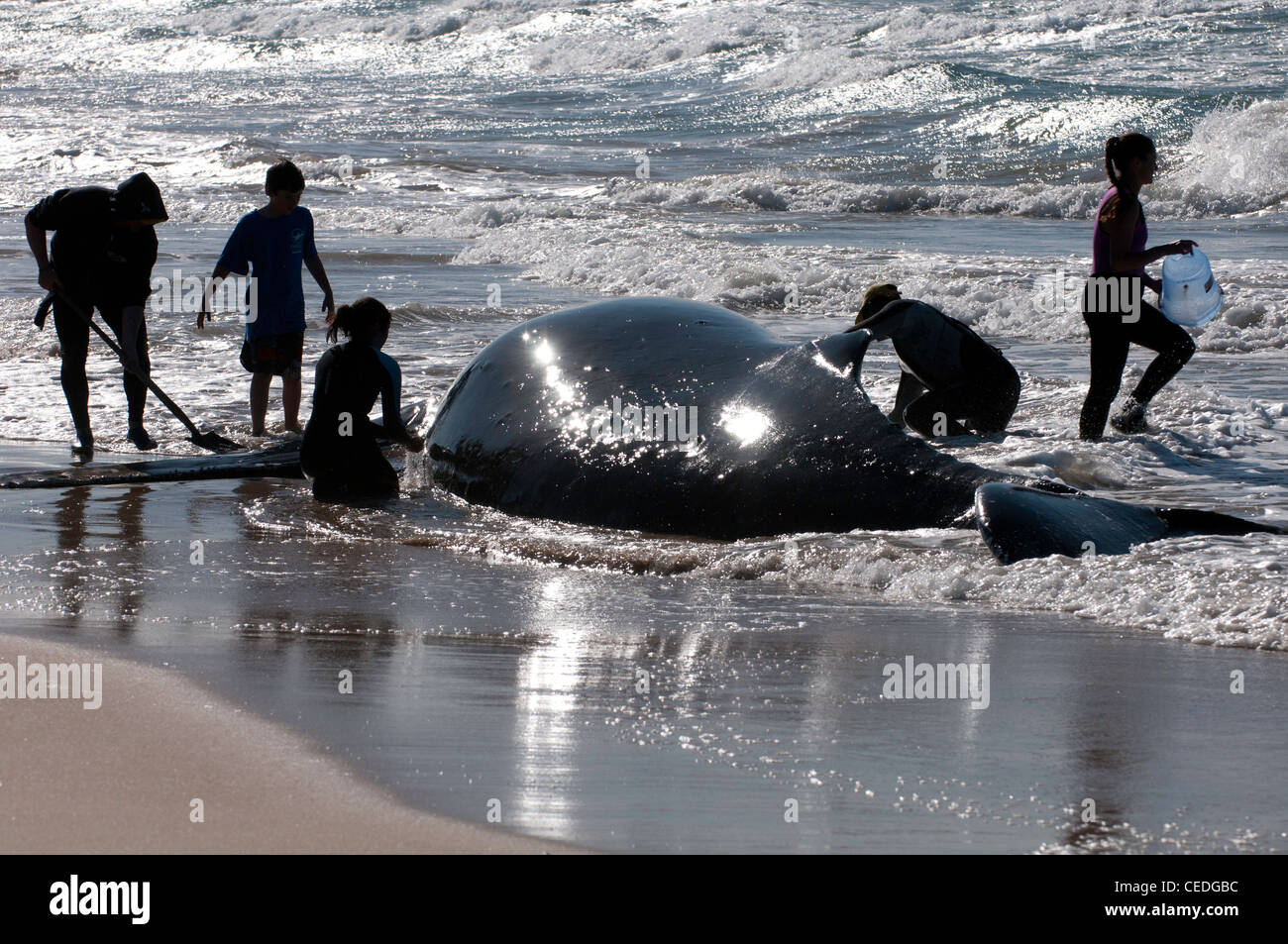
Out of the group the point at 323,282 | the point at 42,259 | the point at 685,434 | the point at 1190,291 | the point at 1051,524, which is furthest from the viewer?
the point at 323,282

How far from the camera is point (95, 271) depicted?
8039 mm

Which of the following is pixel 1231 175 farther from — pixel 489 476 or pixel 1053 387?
pixel 489 476

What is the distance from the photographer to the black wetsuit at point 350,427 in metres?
6.30

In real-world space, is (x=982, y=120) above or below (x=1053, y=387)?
above

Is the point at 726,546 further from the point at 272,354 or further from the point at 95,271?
the point at 95,271

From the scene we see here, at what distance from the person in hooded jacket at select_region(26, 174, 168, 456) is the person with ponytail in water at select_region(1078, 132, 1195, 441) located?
185 inches

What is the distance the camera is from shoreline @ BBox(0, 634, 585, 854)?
8.63 feet

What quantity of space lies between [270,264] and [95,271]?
91 cm

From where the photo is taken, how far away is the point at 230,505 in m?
6.32

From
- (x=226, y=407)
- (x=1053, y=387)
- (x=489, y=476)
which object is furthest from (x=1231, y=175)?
(x=489, y=476)
